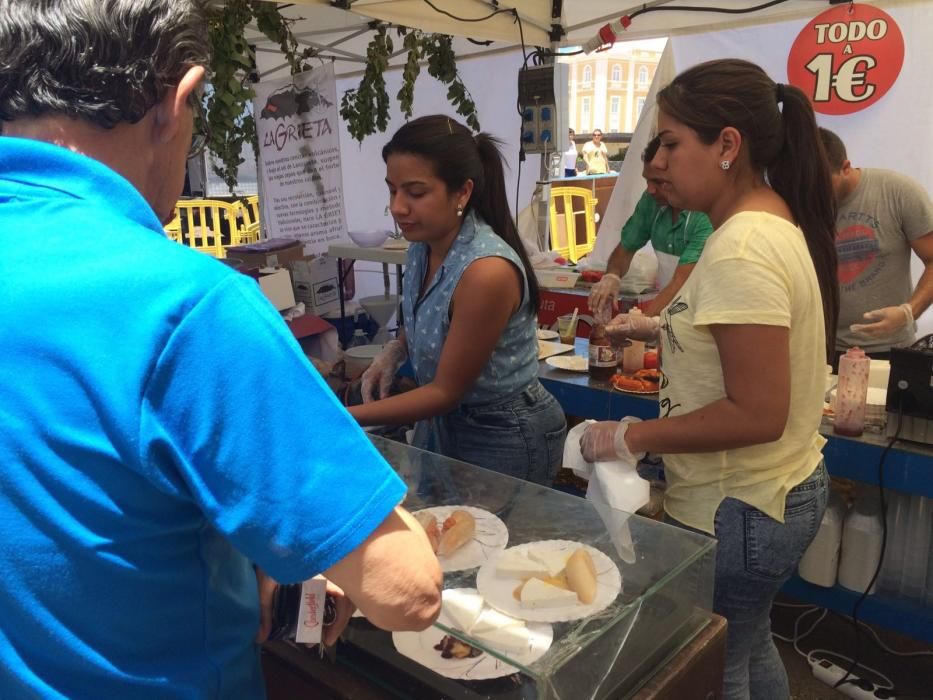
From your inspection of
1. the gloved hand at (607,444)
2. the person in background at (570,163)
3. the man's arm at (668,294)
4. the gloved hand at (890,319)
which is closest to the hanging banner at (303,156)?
the man's arm at (668,294)

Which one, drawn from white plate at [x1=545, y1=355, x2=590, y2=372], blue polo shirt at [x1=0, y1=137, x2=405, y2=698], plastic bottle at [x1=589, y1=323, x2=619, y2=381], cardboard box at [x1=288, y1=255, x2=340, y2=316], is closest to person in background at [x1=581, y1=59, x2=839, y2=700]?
blue polo shirt at [x1=0, y1=137, x2=405, y2=698]

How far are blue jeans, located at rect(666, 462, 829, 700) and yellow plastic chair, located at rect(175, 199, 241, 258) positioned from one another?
7024mm

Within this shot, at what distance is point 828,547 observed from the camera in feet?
8.11

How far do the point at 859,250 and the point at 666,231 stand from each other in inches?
38.7

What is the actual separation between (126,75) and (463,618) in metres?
0.84

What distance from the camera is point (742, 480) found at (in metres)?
1.48

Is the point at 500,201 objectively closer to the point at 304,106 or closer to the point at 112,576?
the point at 112,576

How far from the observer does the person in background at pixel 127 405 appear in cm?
61

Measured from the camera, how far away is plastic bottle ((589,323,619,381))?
2883 mm

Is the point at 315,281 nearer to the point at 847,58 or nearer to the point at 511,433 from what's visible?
the point at 511,433

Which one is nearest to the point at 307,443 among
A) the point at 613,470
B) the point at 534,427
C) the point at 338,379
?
the point at 613,470

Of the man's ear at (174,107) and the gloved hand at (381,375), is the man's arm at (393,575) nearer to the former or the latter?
the man's ear at (174,107)

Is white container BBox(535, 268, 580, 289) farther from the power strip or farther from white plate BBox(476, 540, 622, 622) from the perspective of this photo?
white plate BBox(476, 540, 622, 622)

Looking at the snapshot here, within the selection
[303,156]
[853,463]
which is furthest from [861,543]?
[303,156]
